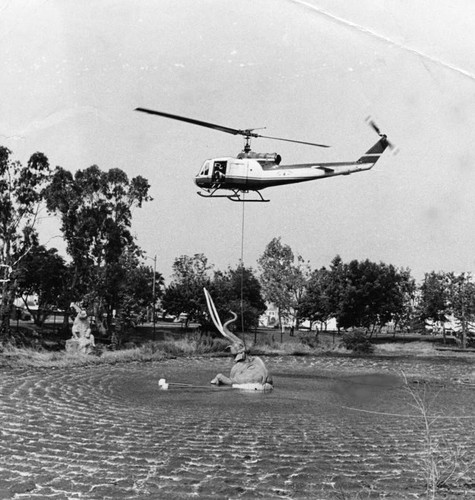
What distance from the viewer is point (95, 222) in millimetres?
30891

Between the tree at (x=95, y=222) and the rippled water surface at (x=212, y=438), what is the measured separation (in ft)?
57.7

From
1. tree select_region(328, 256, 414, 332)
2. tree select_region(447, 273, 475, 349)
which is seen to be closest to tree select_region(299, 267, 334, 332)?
tree select_region(328, 256, 414, 332)

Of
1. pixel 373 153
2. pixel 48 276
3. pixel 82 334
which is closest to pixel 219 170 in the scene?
pixel 373 153

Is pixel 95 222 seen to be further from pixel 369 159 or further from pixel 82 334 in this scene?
pixel 369 159

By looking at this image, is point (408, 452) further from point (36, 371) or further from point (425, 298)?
point (425, 298)

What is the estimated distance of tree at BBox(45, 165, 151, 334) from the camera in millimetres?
30531

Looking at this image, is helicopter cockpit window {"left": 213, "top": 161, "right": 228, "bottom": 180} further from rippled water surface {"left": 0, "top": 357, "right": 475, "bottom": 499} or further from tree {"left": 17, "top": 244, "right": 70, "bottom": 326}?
tree {"left": 17, "top": 244, "right": 70, "bottom": 326}

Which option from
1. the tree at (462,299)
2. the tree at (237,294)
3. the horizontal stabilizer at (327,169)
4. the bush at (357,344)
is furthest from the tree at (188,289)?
the horizontal stabilizer at (327,169)

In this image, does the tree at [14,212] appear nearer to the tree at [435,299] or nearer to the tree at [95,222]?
the tree at [95,222]

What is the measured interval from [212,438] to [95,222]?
82.2 ft

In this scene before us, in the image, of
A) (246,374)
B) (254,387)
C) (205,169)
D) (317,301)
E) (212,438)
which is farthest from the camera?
(317,301)

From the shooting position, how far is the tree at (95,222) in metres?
30.5

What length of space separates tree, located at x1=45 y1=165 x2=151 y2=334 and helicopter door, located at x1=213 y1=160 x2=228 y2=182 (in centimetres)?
1810

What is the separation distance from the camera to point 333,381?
14445 millimetres
